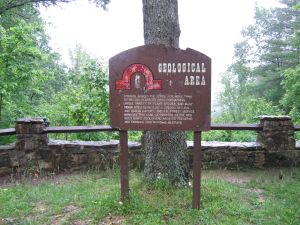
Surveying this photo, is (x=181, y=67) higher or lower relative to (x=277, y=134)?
higher

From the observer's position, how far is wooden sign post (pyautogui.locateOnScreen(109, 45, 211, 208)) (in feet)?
12.5

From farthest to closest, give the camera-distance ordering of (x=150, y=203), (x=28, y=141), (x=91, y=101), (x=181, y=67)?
(x=91, y=101)
(x=28, y=141)
(x=150, y=203)
(x=181, y=67)

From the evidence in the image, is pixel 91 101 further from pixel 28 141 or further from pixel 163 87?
pixel 163 87

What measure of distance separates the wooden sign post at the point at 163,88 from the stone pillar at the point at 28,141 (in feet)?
9.04

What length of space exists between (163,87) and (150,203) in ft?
4.34

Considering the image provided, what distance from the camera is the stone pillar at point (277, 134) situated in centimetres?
612

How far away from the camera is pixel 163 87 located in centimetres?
383

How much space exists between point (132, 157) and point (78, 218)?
2.45 meters

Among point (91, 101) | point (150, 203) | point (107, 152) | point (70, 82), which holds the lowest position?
point (150, 203)

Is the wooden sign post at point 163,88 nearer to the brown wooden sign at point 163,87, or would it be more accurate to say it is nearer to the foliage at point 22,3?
the brown wooden sign at point 163,87

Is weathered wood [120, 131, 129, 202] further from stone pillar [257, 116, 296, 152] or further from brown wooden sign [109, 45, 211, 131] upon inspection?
stone pillar [257, 116, 296, 152]

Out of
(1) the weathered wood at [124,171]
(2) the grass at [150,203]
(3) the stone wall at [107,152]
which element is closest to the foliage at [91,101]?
(3) the stone wall at [107,152]

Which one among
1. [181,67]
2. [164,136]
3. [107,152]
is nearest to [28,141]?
[107,152]

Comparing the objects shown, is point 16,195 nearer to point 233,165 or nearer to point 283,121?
point 233,165
